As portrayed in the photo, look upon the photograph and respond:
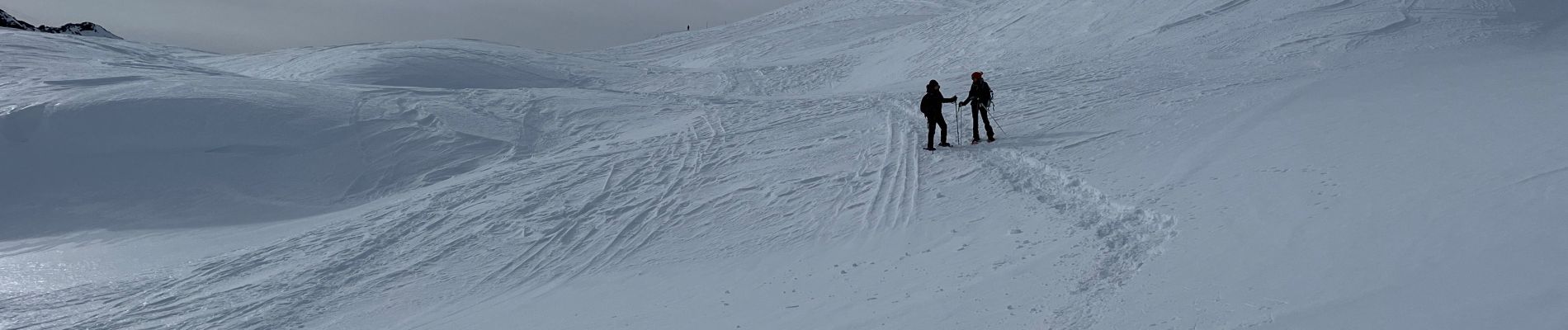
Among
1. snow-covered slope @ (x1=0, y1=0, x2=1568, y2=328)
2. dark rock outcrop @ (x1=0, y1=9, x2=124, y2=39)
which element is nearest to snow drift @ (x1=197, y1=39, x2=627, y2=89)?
snow-covered slope @ (x1=0, y1=0, x2=1568, y2=328)

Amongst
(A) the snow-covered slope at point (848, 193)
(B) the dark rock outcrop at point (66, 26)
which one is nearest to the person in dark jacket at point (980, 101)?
(A) the snow-covered slope at point (848, 193)

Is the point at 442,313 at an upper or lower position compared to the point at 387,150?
lower

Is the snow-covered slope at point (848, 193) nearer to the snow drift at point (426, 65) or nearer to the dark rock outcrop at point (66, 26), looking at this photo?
the snow drift at point (426, 65)

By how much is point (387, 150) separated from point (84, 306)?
19.5 ft

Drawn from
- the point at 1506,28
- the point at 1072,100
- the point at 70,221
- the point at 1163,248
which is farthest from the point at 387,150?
the point at 1506,28

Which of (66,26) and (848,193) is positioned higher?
(66,26)

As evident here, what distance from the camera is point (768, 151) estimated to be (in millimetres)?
14047

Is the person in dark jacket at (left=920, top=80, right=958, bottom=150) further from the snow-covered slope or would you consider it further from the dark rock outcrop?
the dark rock outcrop

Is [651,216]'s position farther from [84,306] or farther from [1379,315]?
[1379,315]

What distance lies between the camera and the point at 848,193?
11.5 m

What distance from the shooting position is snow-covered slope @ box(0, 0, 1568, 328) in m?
7.09

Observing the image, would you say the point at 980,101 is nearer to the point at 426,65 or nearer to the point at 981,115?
the point at 981,115

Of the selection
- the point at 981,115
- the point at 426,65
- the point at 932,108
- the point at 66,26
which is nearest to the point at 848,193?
the point at 932,108

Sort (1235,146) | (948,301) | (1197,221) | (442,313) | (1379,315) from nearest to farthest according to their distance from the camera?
(1379,315)
(948,301)
(1197,221)
(442,313)
(1235,146)
